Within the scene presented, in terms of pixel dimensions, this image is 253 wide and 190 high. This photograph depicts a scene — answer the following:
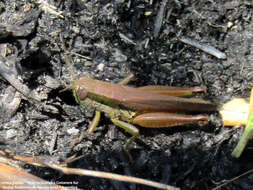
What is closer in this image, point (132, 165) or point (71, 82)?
point (132, 165)

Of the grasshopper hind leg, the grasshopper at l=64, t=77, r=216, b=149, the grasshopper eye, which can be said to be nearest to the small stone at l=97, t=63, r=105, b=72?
the grasshopper at l=64, t=77, r=216, b=149

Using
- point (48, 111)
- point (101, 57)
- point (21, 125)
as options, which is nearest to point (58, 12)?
point (101, 57)

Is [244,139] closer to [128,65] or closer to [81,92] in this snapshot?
[128,65]

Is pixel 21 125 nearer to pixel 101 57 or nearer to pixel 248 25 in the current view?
pixel 101 57

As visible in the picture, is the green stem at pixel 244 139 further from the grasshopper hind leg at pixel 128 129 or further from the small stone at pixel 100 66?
the small stone at pixel 100 66

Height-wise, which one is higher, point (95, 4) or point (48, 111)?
point (95, 4)

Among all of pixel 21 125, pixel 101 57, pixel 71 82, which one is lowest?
pixel 21 125
